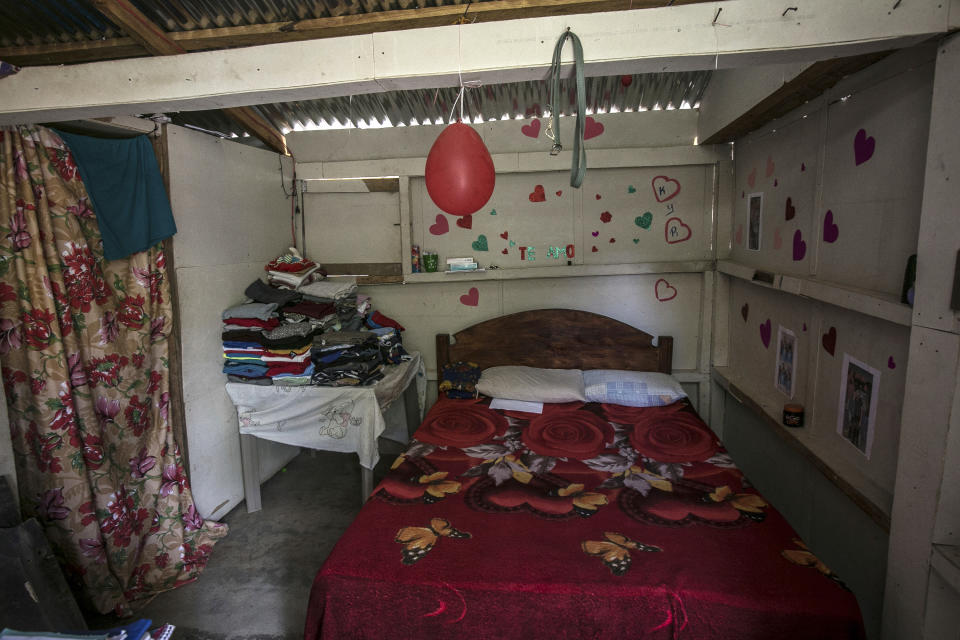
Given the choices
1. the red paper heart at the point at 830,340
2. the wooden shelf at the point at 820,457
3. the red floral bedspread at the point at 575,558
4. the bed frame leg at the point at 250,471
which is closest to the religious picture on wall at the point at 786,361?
the wooden shelf at the point at 820,457

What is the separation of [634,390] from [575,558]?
161 cm

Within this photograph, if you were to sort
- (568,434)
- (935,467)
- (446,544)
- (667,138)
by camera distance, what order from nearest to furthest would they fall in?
1. (935,467)
2. (446,544)
3. (568,434)
4. (667,138)

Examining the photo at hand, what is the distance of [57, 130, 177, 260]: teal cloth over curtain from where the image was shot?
2.30 m

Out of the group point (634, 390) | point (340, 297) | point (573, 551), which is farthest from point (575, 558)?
point (340, 297)

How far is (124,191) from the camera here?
240cm

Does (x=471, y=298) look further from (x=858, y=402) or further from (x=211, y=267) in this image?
(x=858, y=402)

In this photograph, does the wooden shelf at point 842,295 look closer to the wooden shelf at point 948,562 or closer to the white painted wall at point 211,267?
the wooden shelf at point 948,562

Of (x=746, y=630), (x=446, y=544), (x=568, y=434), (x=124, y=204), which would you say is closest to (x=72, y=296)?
(x=124, y=204)

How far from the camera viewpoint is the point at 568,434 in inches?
109

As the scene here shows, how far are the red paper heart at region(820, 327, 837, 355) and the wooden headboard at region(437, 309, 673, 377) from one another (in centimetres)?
125

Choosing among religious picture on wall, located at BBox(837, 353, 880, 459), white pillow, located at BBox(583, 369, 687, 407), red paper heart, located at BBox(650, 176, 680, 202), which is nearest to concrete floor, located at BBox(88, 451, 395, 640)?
white pillow, located at BBox(583, 369, 687, 407)

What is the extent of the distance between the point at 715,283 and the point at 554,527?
89.9 inches

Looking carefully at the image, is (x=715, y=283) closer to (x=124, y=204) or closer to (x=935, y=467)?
(x=935, y=467)

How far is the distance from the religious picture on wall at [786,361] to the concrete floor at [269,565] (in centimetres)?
247
